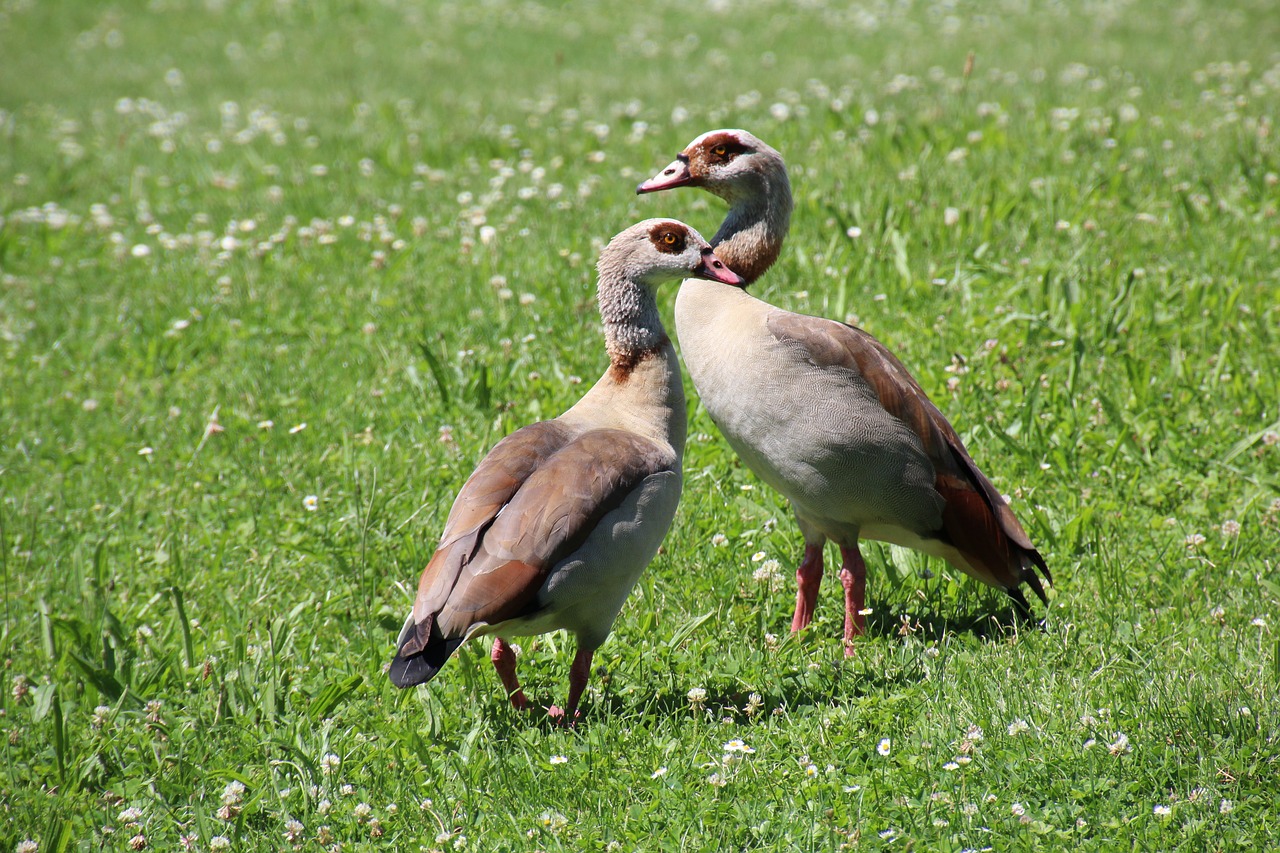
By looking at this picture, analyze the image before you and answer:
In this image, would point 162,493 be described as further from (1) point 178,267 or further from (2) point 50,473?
(1) point 178,267

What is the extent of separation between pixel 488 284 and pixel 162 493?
2.39 m

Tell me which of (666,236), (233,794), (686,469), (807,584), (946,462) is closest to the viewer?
(233,794)

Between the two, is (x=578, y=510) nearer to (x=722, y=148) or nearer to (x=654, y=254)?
(x=654, y=254)

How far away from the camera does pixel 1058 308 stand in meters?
6.16

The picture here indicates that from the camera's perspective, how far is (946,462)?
171 inches

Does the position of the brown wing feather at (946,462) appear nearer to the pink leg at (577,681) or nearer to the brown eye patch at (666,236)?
the brown eye patch at (666,236)

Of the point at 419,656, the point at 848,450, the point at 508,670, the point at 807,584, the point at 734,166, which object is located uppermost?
the point at 734,166

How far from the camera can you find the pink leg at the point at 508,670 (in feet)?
13.4

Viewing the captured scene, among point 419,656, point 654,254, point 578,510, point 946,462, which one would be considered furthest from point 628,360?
point 419,656

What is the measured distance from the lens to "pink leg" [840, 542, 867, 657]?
441 cm

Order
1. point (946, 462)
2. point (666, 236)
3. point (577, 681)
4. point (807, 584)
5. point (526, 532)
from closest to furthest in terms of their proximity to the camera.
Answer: point (526, 532) < point (577, 681) < point (946, 462) < point (807, 584) < point (666, 236)

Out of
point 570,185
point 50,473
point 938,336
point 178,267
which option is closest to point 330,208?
point 178,267

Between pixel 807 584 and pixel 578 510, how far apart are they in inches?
44.7

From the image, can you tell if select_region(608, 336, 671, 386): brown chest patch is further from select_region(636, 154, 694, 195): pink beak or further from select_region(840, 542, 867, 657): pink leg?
select_region(840, 542, 867, 657): pink leg
